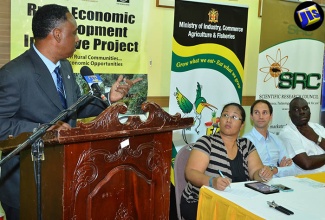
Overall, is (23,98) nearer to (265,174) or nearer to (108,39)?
(265,174)

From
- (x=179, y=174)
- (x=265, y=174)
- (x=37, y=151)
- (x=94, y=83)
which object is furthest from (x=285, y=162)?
(x=37, y=151)

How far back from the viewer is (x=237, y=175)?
272cm

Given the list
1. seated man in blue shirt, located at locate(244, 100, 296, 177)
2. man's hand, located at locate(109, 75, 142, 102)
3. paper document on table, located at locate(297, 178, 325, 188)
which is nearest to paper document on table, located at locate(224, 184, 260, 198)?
paper document on table, located at locate(297, 178, 325, 188)

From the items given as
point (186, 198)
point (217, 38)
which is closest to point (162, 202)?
point (186, 198)

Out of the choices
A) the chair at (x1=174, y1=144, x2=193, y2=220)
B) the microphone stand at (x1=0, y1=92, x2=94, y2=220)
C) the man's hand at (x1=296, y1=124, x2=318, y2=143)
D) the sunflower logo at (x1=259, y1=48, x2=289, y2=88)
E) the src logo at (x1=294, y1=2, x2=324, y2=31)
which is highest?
the src logo at (x1=294, y1=2, x2=324, y2=31)

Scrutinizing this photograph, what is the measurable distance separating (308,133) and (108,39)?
205cm

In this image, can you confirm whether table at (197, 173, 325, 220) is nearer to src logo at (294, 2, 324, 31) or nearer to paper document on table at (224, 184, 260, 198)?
paper document on table at (224, 184, 260, 198)

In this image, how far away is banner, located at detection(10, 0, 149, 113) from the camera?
130 inches

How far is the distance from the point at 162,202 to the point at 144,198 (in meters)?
0.11

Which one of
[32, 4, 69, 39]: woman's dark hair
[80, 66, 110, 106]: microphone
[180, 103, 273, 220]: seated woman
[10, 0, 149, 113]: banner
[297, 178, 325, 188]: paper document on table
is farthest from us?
[10, 0, 149, 113]: banner

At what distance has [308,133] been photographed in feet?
12.3

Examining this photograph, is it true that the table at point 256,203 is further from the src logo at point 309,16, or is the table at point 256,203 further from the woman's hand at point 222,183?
the src logo at point 309,16

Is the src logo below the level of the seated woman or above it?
above

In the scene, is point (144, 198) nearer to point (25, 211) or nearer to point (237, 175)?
point (25, 211)
